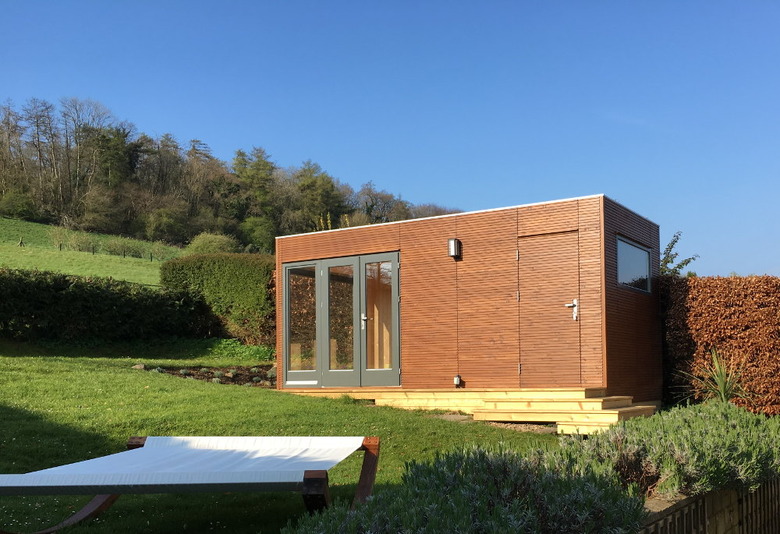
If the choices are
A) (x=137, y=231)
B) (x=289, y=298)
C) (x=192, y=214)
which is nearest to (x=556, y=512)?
(x=289, y=298)

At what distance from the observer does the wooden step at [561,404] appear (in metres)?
8.88

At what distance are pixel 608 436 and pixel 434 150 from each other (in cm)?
1654

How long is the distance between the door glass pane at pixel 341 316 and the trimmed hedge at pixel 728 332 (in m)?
5.21

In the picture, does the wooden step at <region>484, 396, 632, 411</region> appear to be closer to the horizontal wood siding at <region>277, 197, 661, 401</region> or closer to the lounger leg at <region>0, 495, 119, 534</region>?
the horizontal wood siding at <region>277, 197, 661, 401</region>

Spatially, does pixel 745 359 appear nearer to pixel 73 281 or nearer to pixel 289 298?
pixel 289 298

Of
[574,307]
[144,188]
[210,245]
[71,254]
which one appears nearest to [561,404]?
[574,307]

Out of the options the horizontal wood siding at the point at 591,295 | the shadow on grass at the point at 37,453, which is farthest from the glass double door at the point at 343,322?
the shadow on grass at the point at 37,453

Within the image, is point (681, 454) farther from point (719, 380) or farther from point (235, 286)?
point (235, 286)

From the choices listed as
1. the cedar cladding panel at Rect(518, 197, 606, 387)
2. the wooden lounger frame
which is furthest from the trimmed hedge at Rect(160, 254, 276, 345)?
the wooden lounger frame

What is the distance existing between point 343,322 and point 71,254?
2125 centimetres

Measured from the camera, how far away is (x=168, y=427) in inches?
326

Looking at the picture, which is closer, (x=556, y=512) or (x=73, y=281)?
(x=556, y=512)

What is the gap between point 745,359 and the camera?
10.5m

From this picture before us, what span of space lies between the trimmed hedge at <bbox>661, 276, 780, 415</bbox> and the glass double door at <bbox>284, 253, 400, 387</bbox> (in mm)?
4513
